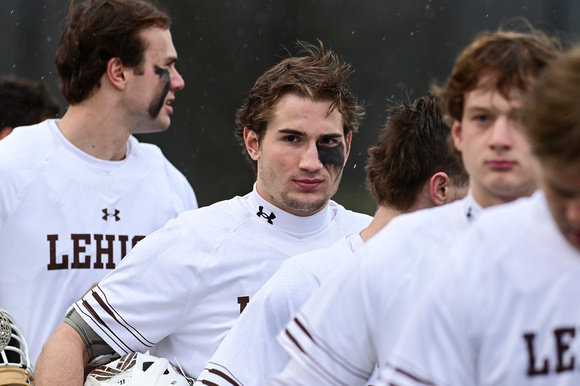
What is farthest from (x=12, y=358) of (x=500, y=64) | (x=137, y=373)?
(x=500, y=64)

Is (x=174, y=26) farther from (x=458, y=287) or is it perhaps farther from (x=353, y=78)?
(x=458, y=287)

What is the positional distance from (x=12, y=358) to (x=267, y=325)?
4.15 ft

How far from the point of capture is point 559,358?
6.03 ft

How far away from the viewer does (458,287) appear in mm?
1879

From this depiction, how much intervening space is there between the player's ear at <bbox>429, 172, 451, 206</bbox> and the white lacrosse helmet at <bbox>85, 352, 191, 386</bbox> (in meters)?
1.00

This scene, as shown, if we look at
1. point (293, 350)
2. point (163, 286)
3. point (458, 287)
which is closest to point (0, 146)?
point (163, 286)

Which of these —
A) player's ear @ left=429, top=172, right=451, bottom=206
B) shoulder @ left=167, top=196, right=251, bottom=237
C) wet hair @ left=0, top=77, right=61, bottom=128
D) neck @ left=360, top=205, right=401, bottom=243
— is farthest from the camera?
wet hair @ left=0, top=77, right=61, bottom=128

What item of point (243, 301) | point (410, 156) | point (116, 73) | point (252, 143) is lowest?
point (243, 301)

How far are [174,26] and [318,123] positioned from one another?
7361 millimetres

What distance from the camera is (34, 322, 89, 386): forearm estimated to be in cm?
343

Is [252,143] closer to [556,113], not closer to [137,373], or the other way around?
[137,373]

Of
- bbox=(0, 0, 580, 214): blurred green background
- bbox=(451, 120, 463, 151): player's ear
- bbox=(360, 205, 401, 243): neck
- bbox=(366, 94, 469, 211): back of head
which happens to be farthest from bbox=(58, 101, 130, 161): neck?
bbox=(0, 0, 580, 214): blurred green background

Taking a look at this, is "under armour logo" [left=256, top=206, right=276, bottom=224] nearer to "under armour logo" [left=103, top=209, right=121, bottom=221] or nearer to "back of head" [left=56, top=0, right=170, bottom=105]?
"under armour logo" [left=103, top=209, right=121, bottom=221]

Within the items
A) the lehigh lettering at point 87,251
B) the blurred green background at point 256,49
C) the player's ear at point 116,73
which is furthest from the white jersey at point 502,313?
the blurred green background at point 256,49
